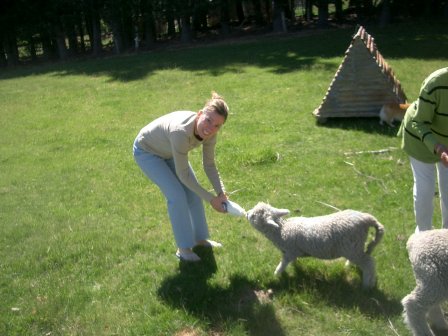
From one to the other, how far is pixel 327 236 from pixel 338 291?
1.78ft

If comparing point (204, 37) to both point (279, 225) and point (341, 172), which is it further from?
point (279, 225)

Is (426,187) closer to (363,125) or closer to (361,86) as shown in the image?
(363,125)

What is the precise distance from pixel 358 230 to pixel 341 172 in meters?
3.20

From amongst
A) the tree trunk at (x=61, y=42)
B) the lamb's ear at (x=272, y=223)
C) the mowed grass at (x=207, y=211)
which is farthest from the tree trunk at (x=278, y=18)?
the lamb's ear at (x=272, y=223)

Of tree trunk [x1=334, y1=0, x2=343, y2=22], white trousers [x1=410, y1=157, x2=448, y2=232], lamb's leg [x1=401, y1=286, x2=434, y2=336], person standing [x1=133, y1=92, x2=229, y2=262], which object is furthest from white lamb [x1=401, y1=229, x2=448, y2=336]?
tree trunk [x1=334, y1=0, x2=343, y2=22]

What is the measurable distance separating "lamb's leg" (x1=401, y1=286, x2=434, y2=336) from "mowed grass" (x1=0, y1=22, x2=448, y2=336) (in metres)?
0.41

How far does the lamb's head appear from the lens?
4.55m

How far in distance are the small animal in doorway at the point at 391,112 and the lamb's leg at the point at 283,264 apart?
5.30 meters

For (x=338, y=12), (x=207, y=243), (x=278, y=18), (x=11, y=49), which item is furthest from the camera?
(x=11, y=49)

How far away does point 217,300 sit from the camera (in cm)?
449

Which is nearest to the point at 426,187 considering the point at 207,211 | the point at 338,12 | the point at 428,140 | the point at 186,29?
the point at 428,140

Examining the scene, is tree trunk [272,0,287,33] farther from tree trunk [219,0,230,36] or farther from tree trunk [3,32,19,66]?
tree trunk [3,32,19,66]

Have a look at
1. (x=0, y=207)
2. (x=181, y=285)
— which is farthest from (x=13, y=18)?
(x=181, y=285)

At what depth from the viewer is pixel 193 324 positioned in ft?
13.8
